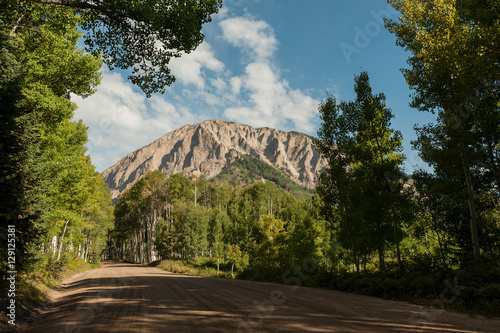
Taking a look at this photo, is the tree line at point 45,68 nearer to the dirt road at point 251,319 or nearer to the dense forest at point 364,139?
the dense forest at point 364,139

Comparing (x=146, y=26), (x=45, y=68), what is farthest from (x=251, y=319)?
(x=45, y=68)

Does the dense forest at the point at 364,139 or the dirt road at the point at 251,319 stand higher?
the dense forest at the point at 364,139

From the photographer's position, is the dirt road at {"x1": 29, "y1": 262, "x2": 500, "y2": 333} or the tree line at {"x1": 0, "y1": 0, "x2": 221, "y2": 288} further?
the tree line at {"x1": 0, "y1": 0, "x2": 221, "y2": 288}

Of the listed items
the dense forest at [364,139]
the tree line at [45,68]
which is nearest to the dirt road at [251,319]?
the dense forest at [364,139]

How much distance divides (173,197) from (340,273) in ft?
173

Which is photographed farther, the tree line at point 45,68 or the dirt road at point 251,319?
the tree line at point 45,68

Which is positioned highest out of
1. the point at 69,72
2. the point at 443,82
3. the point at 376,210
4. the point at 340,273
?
the point at 69,72

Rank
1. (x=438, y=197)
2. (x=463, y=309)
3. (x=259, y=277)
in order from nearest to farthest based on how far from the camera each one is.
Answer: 1. (x=463, y=309)
2. (x=438, y=197)
3. (x=259, y=277)

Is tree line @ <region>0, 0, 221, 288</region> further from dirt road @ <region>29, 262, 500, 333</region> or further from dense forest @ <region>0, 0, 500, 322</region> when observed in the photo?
dirt road @ <region>29, 262, 500, 333</region>

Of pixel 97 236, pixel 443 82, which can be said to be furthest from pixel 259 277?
pixel 97 236

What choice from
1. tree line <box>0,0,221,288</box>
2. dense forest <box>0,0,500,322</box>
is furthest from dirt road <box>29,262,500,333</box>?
tree line <box>0,0,221,288</box>

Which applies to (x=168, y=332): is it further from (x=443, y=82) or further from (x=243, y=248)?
(x=243, y=248)

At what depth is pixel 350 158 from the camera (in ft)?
59.6

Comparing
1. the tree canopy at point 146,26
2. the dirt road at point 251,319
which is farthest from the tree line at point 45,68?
the dirt road at point 251,319
